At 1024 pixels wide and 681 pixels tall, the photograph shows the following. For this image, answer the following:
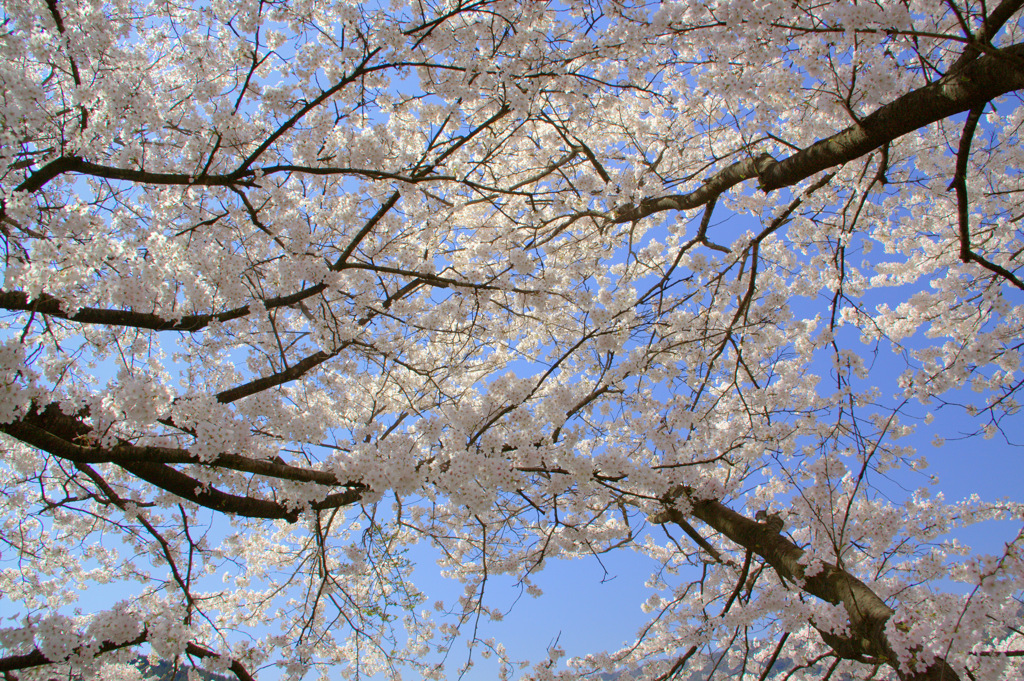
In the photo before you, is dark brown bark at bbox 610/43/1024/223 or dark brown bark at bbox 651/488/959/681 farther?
dark brown bark at bbox 651/488/959/681

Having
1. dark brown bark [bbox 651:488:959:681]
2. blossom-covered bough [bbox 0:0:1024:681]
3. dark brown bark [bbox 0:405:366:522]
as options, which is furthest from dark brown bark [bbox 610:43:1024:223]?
dark brown bark [bbox 0:405:366:522]

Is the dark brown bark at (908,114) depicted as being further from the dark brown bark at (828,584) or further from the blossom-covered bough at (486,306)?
the dark brown bark at (828,584)

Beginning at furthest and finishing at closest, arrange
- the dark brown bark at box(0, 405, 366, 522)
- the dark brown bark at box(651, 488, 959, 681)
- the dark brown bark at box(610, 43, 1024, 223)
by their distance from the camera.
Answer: the dark brown bark at box(0, 405, 366, 522) → the dark brown bark at box(651, 488, 959, 681) → the dark brown bark at box(610, 43, 1024, 223)

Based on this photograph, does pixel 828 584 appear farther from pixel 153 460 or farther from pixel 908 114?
pixel 153 460

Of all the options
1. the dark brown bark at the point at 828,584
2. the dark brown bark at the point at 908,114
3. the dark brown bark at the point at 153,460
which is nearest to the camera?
the dark brown bark at the point at 908,114

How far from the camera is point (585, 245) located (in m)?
6.50

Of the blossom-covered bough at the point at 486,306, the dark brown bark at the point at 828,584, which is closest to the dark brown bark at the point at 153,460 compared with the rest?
the blossom-covered bough at the point at 486,306

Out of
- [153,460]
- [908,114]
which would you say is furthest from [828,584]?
[153,460]

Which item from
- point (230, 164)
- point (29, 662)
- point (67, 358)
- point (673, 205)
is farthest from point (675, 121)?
point (29, 662)

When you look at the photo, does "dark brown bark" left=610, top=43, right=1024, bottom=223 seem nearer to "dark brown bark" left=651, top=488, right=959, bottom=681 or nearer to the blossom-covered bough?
the blossom-covered bough

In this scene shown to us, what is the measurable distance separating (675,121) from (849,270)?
299 centimetres

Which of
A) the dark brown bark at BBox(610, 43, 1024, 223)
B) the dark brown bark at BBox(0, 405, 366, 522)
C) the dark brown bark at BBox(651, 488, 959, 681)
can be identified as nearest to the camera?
the dark brown bark at BBox(610, 43, 1024, 223)

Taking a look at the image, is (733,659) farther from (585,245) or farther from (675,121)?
(675,121)

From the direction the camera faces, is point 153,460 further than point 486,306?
No
